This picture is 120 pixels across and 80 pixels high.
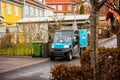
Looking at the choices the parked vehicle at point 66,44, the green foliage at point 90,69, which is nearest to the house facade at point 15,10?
the parked vehicle at point 66,44

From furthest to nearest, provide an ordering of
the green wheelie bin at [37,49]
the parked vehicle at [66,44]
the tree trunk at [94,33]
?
the green wheelie bin at [37,49], the parked vehicle at [66,44], the tree trunk at [94,33]

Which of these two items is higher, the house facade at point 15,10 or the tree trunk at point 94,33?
the house facade at point 15,10

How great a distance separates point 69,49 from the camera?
24.7 metres

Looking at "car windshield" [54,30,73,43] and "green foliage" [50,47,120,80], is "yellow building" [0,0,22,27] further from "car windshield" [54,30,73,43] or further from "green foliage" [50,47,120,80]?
"green foliage" [50,47,120,80]

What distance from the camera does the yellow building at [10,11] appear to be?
154ft

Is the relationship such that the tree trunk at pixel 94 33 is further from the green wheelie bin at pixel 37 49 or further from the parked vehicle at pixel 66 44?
the green wheelie bin at pixel 37 49

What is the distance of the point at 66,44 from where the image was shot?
24.8 metres

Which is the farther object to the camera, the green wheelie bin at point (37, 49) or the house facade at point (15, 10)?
the house facade at point (15, 10)

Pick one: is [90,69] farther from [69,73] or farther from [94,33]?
[94,33]

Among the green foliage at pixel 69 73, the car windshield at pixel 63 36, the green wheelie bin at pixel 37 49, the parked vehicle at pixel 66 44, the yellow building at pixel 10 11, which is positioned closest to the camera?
the green foliage at pixel 69 73

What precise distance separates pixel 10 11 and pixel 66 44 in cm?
2687

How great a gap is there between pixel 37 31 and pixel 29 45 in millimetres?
3378

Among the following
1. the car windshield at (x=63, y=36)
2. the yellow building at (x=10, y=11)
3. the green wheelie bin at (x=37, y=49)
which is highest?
the yellow building at (x=10, y=11)

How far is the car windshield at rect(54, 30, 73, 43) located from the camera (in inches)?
993
